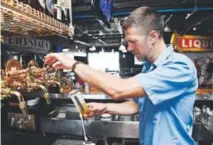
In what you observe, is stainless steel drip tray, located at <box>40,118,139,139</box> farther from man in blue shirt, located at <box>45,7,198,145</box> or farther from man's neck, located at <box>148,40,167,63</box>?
man's neck, located at <box>148,40,167,63</box>

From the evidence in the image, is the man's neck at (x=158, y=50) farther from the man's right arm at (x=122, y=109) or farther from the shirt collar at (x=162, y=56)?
the man's right arm at (x=122, y=109)

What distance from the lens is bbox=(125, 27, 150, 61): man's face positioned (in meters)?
1.50

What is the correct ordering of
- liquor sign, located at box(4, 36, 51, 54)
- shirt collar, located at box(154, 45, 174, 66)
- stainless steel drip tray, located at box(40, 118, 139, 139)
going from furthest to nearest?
stainless steel drip tray, located at box(40, 118, 139, 139) < liquor sign, located at box(4, 36, 51, 54) < shirt collar, located at box(154, 45, 174, 66)

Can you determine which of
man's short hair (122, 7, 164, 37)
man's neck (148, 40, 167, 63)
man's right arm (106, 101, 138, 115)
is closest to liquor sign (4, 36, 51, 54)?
man's right arm (106, 101, 138, 115)

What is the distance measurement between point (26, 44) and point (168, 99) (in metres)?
1.48

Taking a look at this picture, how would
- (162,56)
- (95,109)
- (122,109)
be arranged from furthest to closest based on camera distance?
(122,109), (95,109), (162,56)

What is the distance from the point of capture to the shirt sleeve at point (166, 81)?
1311 millimetres

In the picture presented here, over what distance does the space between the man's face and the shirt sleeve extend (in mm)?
A: 203

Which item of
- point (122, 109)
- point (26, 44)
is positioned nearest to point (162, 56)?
point (122, 109)

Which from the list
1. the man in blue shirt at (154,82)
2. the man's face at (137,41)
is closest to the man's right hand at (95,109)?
the man in blue shirt at (154,82)

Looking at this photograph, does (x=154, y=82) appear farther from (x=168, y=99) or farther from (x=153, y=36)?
(x=153, y=36)

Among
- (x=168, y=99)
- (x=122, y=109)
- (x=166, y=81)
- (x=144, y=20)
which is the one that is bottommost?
(x=122, y=109)

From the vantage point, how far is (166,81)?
4.36ft

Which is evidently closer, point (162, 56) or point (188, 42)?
point (162, 56)
